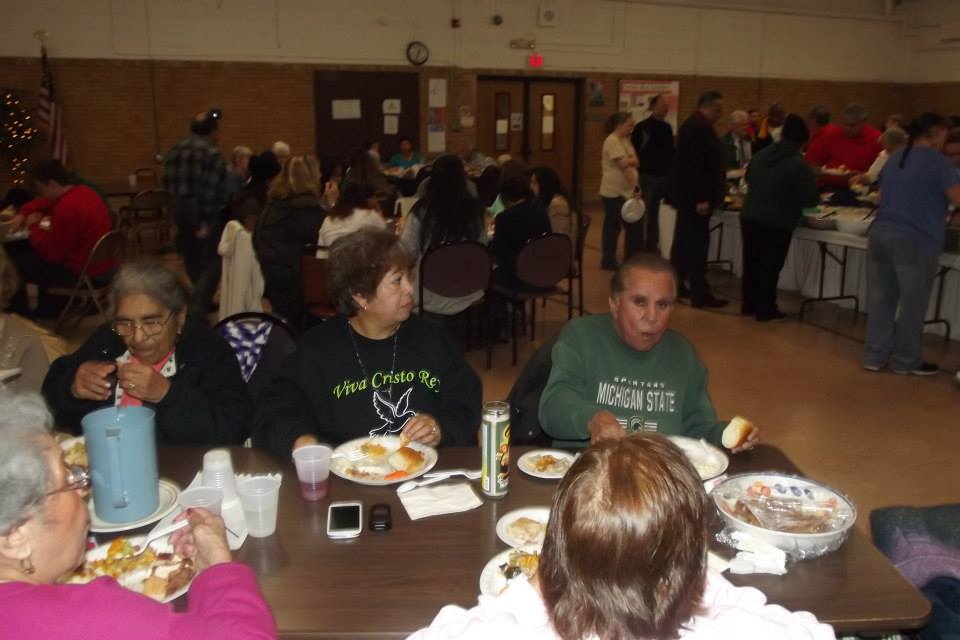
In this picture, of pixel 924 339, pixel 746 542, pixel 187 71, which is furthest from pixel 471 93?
pixel 746 542

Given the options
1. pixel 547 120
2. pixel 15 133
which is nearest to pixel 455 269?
pixel 15 133

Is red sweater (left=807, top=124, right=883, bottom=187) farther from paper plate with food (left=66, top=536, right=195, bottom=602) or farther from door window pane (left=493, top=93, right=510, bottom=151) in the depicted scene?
paper plate with food (left=66, top=536, right=195, bottom=602)

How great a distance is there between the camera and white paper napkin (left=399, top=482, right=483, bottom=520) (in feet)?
5.72

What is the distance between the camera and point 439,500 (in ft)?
5.88

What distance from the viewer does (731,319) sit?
21.4 feet

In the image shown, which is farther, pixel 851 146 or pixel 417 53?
pixel 417 53

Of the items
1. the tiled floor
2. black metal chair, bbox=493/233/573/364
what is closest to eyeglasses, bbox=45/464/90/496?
the tiled floor

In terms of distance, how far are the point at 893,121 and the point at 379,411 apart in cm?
882

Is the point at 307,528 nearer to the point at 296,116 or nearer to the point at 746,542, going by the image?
the point at 746,542

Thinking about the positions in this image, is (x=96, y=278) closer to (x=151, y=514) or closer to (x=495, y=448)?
(x=151, y=514)

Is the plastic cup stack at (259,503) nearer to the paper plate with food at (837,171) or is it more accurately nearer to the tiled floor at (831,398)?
the tiled floor at (831,398)

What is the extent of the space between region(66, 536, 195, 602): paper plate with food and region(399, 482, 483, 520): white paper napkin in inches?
19.3

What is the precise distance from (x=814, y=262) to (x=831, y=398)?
100 inches

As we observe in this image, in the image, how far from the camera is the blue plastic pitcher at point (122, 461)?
1624mm
